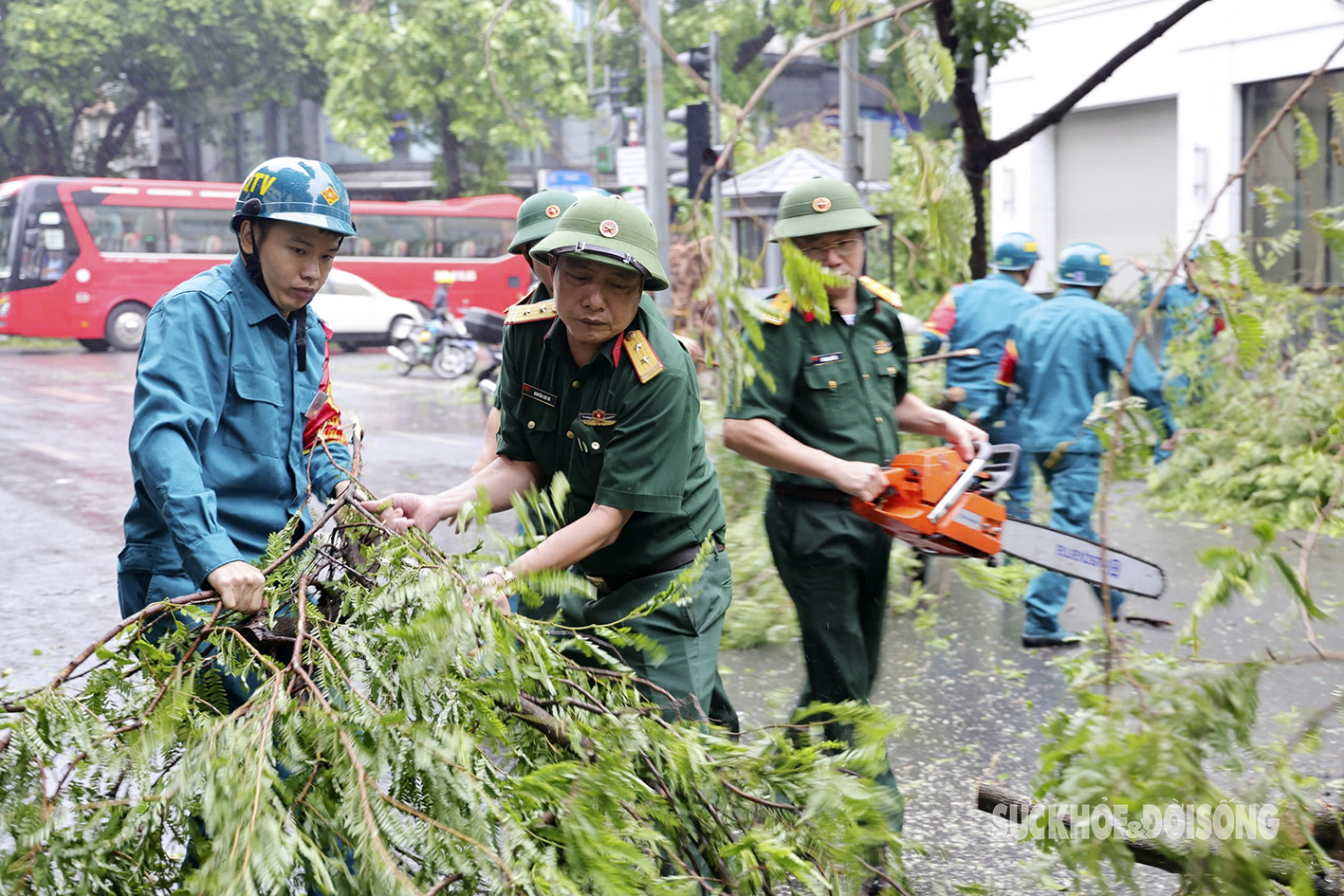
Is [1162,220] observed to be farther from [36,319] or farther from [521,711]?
[36,319]

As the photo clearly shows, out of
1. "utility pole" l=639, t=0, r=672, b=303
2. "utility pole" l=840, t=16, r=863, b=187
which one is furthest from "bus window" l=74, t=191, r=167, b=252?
"utility pole" l=840, t=16, r=863, b=187

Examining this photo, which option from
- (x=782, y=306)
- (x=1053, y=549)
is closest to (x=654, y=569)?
(x=782, y=306)

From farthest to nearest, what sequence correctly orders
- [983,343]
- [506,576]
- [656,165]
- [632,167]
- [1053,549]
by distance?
1. [632,167]
2. [656,165]
3. [983,343]
4. [1053,549]
5. [506,576]

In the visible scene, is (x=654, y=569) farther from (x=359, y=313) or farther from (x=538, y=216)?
(x=359, y=313)

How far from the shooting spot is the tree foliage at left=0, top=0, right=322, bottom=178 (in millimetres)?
27078

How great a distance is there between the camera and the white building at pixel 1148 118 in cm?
1307

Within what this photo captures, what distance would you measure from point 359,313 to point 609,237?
841 inches

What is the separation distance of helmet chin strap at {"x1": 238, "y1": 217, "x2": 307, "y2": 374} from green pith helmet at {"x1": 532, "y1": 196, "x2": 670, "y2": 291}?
63cm

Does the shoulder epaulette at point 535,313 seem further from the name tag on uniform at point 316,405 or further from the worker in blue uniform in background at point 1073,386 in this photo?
the worker in blue uniform in background at point 1073,386

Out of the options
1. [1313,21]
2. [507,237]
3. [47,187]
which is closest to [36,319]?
[47,187]

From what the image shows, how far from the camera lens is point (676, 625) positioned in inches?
112

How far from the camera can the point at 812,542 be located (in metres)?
3.41

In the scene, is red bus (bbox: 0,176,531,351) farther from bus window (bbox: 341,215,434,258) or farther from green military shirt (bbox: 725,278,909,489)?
green military shirt (bbox: 725,278,909,489)

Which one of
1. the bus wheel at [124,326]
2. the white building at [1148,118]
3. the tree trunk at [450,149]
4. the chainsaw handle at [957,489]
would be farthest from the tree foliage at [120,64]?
the chainsaw handle at [957,489]
